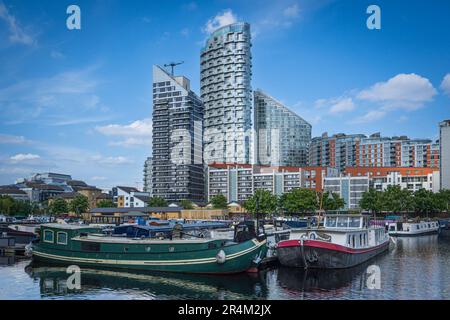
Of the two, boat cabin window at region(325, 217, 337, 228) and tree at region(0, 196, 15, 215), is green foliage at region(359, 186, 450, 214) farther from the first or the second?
tree at region(0, 196, 15, 215)

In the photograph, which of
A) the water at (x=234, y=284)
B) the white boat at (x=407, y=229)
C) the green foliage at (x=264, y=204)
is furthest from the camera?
the green foliage at (x=264, y=204)

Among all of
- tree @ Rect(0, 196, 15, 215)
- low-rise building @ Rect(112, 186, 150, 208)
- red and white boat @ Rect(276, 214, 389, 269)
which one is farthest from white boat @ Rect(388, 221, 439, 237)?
tree @ Rect(0, 196, 15, 215)

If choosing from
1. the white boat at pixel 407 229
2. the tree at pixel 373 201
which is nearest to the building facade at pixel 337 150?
the tree at pixel 373 201

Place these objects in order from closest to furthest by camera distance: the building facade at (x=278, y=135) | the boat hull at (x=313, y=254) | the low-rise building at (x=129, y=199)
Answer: the boat hull at (x=313, y=254) < the low-rise building at (x=129, y=199) < the building facade at (x=278, y=135)

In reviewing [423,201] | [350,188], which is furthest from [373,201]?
[350,188]

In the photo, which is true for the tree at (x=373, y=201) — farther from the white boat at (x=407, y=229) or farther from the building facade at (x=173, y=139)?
the building facade at (x=173, y=139)

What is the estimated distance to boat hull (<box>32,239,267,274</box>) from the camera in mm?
31516

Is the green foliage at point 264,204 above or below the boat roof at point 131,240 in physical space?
below

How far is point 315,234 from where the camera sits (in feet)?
112

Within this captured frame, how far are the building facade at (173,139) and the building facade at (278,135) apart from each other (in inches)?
1816

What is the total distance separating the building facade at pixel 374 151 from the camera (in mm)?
139725

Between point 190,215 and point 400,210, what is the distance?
46.6m

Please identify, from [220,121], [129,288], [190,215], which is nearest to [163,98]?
[220,121]

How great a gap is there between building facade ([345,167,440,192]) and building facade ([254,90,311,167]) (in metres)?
55.9
